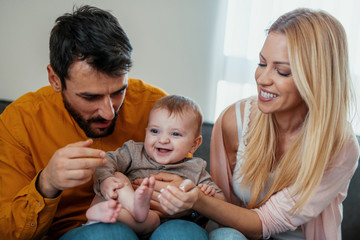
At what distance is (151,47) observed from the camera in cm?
274

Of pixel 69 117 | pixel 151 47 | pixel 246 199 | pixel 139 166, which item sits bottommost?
pixel 246 199

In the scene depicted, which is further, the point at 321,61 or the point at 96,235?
the point at 321,61

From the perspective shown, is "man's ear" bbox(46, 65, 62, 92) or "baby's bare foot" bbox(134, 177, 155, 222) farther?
"man's ear" bbox(46, 65, 62, 92)

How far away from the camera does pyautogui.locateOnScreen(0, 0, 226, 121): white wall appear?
249cm

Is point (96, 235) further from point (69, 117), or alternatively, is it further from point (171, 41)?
point (171, 41)

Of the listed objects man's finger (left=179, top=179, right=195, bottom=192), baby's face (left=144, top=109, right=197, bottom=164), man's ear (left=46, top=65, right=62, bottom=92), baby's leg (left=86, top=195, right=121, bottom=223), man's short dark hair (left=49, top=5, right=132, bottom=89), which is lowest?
Answer: baby's leg (left=86, top=195, right=121, bottom=223)

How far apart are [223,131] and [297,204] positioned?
18.0 inches

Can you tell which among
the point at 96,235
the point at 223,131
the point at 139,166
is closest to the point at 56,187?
the point at 96,235

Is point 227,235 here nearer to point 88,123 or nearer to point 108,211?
point 108,211

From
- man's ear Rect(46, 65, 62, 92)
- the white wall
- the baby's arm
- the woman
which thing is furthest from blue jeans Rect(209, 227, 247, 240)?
the white wall

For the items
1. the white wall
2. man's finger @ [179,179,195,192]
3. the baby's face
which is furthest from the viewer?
the white wall

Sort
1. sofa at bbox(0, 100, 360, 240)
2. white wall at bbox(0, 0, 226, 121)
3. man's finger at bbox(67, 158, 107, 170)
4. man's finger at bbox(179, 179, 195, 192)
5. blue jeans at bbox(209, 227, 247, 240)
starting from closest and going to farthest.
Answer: man's finger at bbox(67, 158, 107, 170), man's finger at bbox(179, 179, 195, 192), blue jeans at bbox(209, 227, 247, 240), sofa at bbox(0, 100, 360, 240), white wall at bbox(0, 0, 226, 121)

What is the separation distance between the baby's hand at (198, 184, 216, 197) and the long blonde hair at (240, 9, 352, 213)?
0.20 m

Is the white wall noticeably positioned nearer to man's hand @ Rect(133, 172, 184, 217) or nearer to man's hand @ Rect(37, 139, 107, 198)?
man's hand @ Rect(133, 172, 184, 217)
